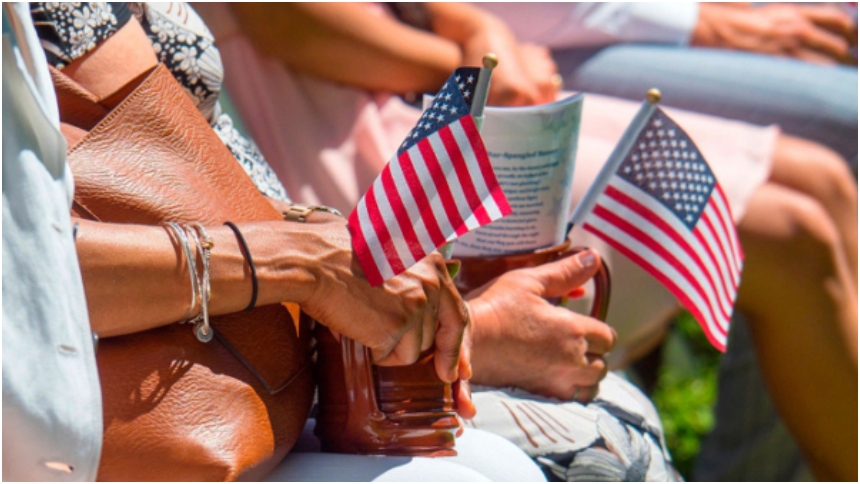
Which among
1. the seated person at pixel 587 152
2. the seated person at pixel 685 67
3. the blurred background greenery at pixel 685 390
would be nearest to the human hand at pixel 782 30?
the seated person at pixel 685 67

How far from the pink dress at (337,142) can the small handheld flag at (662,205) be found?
23cm

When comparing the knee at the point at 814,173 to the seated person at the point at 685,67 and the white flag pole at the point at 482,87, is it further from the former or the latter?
the white flag pole at the point at 482,87

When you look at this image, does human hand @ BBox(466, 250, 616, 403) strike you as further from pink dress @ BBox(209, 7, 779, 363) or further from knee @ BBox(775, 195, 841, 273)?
knee @ BBox(775, 195, 841, 273)

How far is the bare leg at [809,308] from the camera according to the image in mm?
1880

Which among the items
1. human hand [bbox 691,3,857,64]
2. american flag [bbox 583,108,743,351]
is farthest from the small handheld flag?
human hand [bbox 691,3,857,64]

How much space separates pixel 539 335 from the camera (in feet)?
4.40

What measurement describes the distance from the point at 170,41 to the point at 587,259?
63 centimetres

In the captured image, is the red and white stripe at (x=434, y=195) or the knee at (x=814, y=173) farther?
the knee at (x=814, y=173)

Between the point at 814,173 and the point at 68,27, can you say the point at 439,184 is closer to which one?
the point at 68,27

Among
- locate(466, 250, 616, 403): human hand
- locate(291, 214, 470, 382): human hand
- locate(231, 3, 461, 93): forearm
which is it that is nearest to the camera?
locate(291, 214, 470, 382): human hand

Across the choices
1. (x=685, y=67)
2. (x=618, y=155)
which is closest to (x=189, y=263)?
(x=618, y=155)

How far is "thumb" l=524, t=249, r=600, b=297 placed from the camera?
1.37 metres

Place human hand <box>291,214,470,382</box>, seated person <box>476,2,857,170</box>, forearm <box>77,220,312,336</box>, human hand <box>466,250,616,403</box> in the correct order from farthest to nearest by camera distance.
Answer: seated person <box>476,2,857,170</box> → human hand <box>466,250,616,403</box> → human hand <box>291,214,470,382</box> → forearm <box>77,220,312,336</box>

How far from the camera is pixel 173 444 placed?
2.92ft
